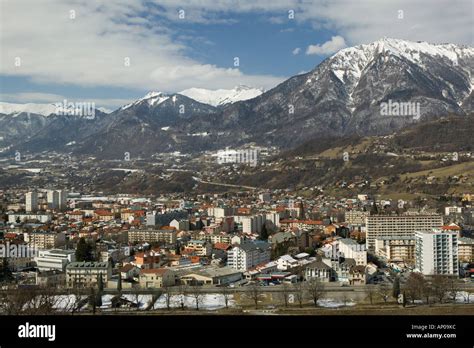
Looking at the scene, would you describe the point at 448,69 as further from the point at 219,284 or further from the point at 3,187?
the point at 219,284

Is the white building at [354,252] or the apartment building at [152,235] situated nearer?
the white building at [354,252]

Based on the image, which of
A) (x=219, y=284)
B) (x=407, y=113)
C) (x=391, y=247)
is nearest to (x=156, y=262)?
(x=219, y=284)

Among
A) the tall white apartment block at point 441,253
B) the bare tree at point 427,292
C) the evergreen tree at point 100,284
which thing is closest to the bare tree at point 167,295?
the evergreen tree at point 100,284

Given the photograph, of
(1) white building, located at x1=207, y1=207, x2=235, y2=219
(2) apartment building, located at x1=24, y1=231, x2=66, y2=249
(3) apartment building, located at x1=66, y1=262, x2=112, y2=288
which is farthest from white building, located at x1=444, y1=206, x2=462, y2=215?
(3) apartment building, located at x1=66, y1=262, x2=112, y2=288

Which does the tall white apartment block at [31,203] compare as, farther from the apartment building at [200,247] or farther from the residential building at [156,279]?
the residential building at [156,279]

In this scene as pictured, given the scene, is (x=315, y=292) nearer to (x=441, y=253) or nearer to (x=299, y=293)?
(x=299, y=293)
